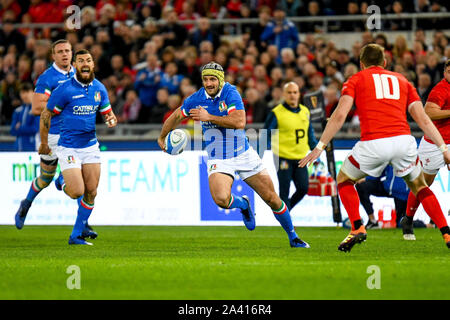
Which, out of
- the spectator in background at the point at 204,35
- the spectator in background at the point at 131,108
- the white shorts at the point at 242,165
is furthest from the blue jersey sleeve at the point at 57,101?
the spectator in background at the point at 204,35

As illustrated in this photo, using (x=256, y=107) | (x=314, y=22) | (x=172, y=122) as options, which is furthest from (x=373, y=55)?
(x=314, y=22)

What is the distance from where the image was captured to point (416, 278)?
26.2 ft

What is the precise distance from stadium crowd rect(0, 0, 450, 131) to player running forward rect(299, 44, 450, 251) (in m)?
6.71

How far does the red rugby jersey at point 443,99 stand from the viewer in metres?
11.5

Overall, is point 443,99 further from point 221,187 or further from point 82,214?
point 82,214

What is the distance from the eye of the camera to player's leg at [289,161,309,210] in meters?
14.9

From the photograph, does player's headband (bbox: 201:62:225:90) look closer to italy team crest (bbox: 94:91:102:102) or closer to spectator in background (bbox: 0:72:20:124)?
italy team crest (bbox: 94:91:102:102)

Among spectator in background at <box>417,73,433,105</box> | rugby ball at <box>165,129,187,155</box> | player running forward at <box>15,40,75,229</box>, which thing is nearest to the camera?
rugby ball at <box>165,129,187,155</box>

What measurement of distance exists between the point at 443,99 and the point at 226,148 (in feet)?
9.45

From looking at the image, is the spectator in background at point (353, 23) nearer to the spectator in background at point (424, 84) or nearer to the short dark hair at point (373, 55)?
the spectator in background at point (424, 84)

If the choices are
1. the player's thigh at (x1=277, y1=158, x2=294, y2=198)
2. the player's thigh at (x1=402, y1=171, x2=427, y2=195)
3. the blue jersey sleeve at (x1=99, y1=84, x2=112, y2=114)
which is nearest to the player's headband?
the blue jersey sleeve at (x1=99, y1=84, x2=112, y2=114)

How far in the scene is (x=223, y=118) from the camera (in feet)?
34.4

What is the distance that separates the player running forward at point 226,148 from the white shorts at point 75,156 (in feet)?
4.96
